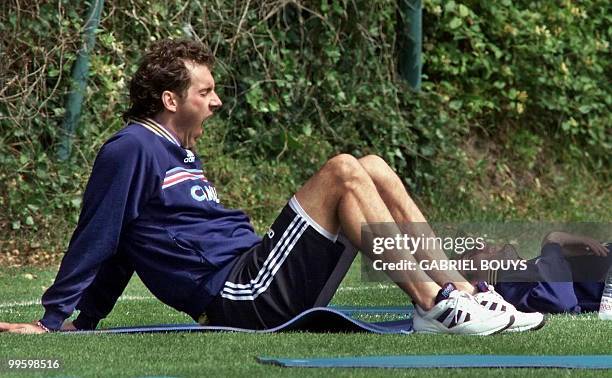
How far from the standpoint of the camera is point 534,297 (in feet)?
20.5

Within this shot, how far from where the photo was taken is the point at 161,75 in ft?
18.5

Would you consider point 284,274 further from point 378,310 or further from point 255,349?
point 378,310

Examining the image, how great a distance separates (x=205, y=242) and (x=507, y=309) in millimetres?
1228

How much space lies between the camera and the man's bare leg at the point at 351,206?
5.20 m

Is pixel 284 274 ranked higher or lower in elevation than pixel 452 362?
lower

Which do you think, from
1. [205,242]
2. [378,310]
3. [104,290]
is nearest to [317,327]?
[205,242]

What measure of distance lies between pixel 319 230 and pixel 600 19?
9.03 m

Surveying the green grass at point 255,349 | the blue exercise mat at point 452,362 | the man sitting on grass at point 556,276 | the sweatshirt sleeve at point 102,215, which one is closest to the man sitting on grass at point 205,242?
the sweatshirt sleeve at point 102,215

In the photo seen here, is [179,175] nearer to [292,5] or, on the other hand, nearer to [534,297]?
[534,297]

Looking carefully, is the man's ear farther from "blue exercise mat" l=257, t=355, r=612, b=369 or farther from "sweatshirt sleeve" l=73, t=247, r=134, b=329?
"blue exercise mat" l=257, t=355, r=612, b=369

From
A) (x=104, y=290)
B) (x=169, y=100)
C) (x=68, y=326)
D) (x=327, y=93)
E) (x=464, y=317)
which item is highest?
(x=169, y=100)

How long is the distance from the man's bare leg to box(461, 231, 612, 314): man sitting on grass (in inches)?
39.5

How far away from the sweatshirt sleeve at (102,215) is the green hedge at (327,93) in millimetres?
4265

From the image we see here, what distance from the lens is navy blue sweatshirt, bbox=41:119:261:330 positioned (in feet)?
17.4
